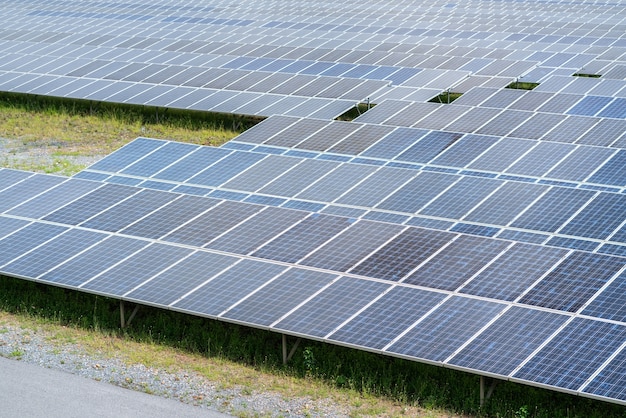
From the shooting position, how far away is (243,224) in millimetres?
19172

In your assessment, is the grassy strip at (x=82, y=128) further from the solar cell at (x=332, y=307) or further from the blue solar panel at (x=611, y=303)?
the blue solar panel at (x=611, y=303)

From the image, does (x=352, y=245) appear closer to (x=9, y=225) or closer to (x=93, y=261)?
(x=93, y=261)

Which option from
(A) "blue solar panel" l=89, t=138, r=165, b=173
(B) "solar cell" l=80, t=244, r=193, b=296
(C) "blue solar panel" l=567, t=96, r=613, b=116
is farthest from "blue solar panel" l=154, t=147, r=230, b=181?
(C) "blue solar panel" l=567, t=96, r=613, b=116

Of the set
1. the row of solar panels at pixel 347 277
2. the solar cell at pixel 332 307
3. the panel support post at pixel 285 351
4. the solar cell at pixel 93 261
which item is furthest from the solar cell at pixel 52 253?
the solar cell at pixel 332 307

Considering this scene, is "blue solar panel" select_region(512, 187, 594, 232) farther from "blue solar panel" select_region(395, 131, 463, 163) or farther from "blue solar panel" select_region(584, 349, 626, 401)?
"blue solar panel" select_region(584, 349, 626, 401)

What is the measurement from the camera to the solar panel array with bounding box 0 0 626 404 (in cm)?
1536

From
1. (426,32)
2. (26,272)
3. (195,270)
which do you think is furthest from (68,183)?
(426,32)

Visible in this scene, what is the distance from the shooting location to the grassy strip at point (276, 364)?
49.2ft

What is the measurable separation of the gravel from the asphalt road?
9.1 inches

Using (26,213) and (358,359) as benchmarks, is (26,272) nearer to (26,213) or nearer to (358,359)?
(26,213)

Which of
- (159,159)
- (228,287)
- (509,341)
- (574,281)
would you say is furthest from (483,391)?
(159,159)

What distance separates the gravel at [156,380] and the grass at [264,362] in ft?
0.63

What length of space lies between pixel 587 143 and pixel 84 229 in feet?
43.3

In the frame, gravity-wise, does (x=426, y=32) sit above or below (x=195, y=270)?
below
